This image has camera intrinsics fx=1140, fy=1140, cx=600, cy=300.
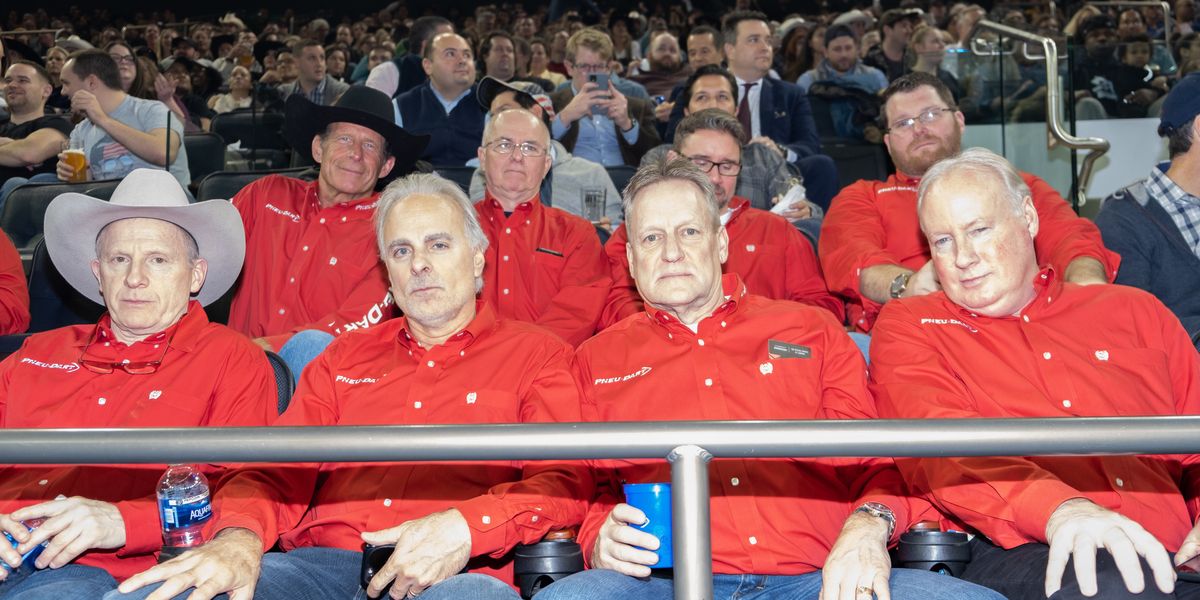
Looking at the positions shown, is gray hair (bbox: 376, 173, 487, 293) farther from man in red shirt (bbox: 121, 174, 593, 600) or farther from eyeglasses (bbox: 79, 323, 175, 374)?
eyeglasses (bbox: 79, 323, 175, 374)

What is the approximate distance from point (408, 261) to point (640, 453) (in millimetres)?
1219

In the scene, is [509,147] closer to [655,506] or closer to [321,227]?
[321,227]

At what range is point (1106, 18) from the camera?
320 inches

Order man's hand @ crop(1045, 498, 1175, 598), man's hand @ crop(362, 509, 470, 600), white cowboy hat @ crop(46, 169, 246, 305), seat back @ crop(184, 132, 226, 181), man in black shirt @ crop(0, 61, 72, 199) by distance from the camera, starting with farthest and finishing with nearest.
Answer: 1. seat back @ crop(184, 132, 226, 181)
2. man in black shirt @ crop(0, 61, 72, 199)
3. white cowboy hat @ crop(46, 169, 246, 305)
4. man's hand @ crop(362, 509, 470, 600)
5. man's hand @ crop(1045, 498, 1175, 598)

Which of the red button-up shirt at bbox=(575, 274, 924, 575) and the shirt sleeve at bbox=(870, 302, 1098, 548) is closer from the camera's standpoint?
the shirt sleeve at bbox=(870, 302, 1098, 548)

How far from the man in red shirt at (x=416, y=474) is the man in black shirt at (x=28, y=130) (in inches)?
129

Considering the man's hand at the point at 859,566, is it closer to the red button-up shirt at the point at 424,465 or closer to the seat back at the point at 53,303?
the red button-up shirt at the point at 424,465

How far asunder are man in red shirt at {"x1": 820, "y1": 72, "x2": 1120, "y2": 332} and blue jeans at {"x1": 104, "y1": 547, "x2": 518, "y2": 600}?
1730 millimetres

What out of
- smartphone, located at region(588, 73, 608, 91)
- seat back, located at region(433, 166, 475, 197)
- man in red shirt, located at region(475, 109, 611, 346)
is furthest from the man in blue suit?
man in red shirt, located at region(475, 109, 611, 346)

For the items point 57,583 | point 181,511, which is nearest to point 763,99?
point 181,511

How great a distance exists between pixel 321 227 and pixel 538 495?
188 centimetres

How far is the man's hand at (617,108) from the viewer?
17.7 feet

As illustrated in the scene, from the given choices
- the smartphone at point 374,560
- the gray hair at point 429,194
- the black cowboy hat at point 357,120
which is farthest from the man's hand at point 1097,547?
the black cowboy hat at point 357,120

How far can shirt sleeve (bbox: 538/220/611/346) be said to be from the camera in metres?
3.60
